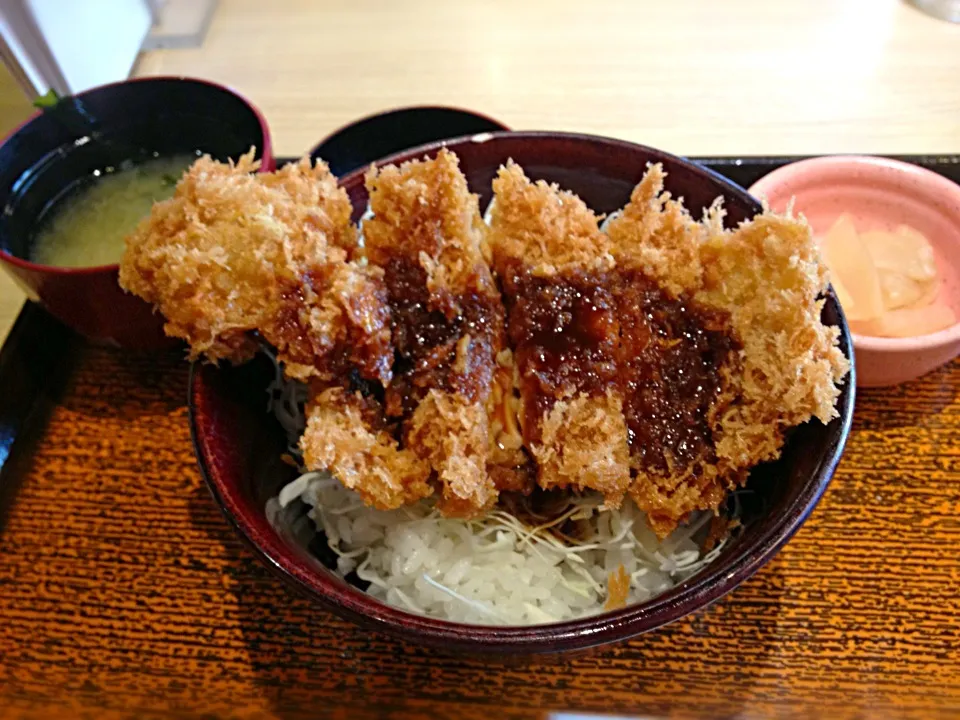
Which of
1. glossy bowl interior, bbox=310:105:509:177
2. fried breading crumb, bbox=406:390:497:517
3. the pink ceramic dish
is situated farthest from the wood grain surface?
glossy bowl interior, bbox=310:105:509:177

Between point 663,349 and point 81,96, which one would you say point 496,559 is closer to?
point 663,349

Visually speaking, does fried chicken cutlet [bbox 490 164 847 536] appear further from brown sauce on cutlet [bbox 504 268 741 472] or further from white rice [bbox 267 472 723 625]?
white rice [bbox 267 472 723 625]

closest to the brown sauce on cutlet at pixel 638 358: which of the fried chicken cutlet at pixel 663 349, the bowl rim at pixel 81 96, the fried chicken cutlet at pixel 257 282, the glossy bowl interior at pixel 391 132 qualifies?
the fried chicken cutlet at pixel 663 349

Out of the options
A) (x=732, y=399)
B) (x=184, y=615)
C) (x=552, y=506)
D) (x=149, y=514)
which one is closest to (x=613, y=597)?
(x=552, y=506)

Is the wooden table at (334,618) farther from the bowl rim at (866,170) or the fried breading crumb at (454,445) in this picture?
the bowl rim at (866,170)

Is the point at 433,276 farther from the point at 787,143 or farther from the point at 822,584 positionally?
the point at 787,143

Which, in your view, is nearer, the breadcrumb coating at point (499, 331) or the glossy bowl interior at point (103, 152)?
the breadcrumb coating at point (499, 331)

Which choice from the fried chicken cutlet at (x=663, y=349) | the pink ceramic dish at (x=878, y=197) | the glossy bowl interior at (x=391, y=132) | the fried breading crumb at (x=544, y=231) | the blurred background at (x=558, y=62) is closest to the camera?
the fried chicken cutlet at (x=663, y=349)
